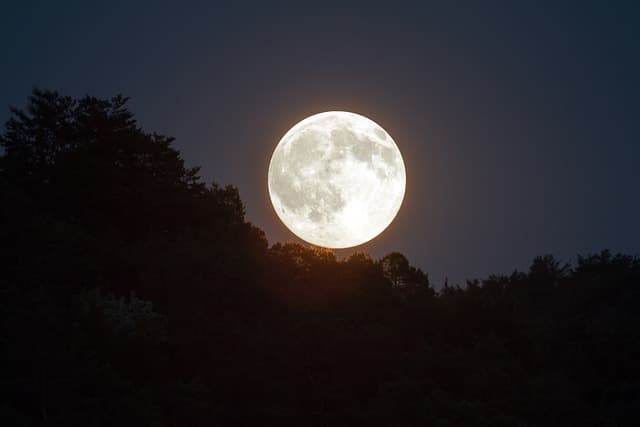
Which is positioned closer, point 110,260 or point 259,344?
point 259,344

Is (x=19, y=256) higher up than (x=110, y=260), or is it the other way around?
(x=110, y=260)

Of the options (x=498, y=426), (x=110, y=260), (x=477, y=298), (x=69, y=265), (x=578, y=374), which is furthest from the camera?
(x=477, y=298)

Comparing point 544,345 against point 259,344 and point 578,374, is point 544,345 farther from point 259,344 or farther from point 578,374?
point 259,344

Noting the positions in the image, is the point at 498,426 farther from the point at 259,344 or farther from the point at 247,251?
the point at 247,251

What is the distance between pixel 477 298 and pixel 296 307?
34.9ft

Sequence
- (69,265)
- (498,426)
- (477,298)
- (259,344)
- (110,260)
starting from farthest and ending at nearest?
(477,298) < (110,260) < (69,265) < (259,344) < (498,426)

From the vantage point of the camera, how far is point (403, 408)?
2795 cm

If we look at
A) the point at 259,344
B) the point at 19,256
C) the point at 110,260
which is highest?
the point at 110,260

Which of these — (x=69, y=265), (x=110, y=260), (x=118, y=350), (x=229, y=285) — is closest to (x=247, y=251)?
(x=229, y=285)

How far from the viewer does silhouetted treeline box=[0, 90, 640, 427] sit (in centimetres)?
2494

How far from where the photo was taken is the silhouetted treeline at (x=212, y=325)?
81.8 feet

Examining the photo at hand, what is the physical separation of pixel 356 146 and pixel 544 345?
13.9m

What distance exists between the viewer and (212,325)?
3136 centimetres

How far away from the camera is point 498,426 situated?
27891 mm
